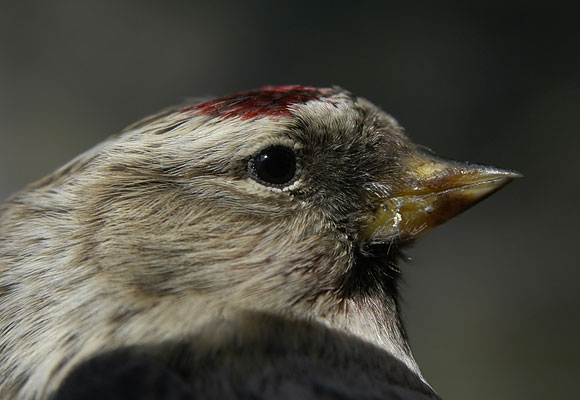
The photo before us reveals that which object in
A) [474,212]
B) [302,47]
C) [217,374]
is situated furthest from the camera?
[302,47]

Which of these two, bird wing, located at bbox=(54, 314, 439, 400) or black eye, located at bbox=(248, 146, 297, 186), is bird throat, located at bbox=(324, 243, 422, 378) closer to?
bird wing, located at bbox=(54, 314, 439, 400)

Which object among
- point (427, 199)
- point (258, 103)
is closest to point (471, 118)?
point (427, 199)

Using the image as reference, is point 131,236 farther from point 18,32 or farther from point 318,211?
point 18,32

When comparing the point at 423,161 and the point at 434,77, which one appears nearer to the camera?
the point at 423,161

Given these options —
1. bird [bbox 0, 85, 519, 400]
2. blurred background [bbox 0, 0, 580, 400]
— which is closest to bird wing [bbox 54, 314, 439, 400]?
bird [bbox 0, 85, 519, 400]

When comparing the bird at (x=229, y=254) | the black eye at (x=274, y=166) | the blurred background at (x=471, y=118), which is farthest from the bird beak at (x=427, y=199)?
the blurred background at (x=471, y=118)

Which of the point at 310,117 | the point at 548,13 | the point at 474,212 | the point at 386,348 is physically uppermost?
the point at 548,13

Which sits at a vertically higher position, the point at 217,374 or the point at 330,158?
the point at 330,158

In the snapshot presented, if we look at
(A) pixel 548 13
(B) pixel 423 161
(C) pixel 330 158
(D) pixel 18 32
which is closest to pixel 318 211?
(C) pixel 330 158
